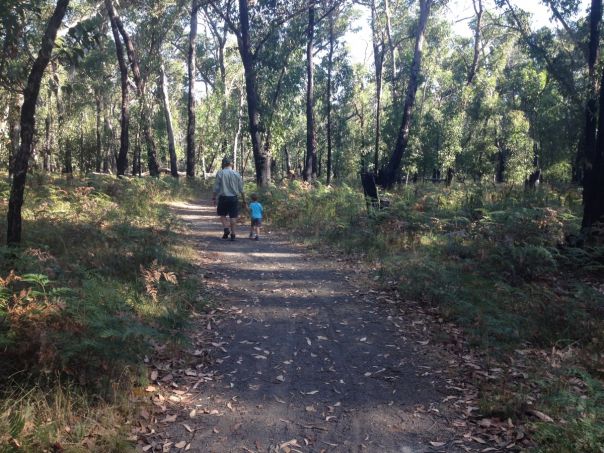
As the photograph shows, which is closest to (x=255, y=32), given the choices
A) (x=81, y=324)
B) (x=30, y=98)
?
(x=30, y=98)

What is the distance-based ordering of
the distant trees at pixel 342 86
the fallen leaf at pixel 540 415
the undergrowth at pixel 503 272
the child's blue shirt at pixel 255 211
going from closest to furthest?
the fallen leaf at pixel 540 415 → the undergrowth at pixel 503 272 → the child's blue shirt at pixel 255 211 → the distant trees at pixel 342 86

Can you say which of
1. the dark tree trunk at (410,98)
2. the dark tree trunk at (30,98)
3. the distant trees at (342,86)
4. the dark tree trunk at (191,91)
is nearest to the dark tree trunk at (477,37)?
the distant trees at (342,86)

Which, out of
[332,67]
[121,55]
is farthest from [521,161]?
[121,55]

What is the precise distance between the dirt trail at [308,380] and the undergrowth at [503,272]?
0.79 metres

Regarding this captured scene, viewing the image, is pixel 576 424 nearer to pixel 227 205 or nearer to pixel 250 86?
pixel 227 205

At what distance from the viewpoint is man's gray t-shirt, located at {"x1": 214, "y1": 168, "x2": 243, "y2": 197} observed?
10.6 metres

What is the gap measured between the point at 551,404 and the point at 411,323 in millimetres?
2369

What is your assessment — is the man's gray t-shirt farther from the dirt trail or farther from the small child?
the dirt trail

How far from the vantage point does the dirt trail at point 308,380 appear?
3.58 m

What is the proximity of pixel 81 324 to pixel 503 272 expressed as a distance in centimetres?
626

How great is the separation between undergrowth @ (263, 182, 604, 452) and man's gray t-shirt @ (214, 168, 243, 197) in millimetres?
2495

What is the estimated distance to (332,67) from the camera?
3219 centimetres

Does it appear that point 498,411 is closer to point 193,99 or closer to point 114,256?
point 114,256

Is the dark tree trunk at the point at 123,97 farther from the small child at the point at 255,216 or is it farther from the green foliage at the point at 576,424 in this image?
the green foliage at the point at 576,424
